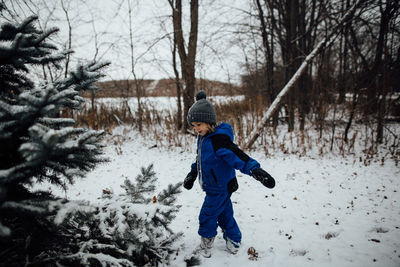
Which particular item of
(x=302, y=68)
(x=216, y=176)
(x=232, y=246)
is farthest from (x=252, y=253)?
(x=302, y=68)

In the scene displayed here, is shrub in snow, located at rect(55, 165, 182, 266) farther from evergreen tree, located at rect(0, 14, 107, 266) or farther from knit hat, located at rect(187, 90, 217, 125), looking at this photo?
knit hat, located at rect(187, 90, 217, 125)

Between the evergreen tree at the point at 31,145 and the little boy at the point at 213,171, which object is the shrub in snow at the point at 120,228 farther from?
the little boy at the point at 213,171

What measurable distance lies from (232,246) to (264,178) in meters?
0.98

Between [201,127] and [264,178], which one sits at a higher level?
[201,127]

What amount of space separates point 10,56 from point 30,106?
509mm

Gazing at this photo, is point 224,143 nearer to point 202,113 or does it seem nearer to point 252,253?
point 202,113

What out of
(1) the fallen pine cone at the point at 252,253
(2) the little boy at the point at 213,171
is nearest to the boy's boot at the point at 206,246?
(2) the little boy at the point at 213,171

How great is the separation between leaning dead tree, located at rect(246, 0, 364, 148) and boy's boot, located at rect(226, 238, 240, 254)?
349 centimetres

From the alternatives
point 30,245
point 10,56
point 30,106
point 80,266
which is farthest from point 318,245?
point 10,56

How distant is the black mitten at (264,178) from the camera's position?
1503 mm

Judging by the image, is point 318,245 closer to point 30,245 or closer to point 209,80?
point 30,245

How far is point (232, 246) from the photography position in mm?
2016

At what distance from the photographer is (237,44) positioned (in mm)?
7445

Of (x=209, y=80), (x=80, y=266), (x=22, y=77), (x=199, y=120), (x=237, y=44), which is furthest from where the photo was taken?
(x=209, y=80)
